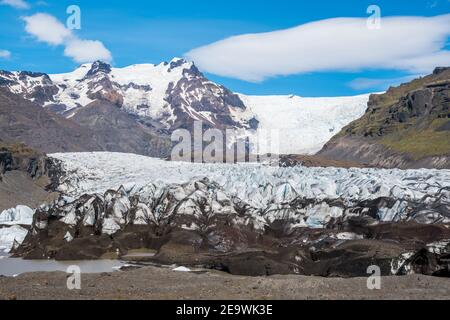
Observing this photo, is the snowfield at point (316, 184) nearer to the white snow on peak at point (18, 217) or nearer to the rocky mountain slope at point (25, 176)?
the white snow on peak at point (18, 217)

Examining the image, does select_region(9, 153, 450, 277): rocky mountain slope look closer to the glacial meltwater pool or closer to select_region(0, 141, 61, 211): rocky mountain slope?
the glacial meltwater pool

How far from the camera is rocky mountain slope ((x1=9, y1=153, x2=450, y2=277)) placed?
4956 cm

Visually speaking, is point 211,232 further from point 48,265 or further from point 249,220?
point 48,265

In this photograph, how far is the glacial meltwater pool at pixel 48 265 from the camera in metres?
46.3

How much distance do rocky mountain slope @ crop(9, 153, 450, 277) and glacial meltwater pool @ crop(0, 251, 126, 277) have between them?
1.66m

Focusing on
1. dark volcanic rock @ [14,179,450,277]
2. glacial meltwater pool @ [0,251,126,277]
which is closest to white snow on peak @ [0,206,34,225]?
dark volcanic rock @ [14,179,450,277]

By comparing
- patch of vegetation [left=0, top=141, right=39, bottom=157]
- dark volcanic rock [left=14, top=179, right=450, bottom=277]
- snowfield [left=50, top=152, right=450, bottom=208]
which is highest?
patch of vegetation [left=0, top=141, right=39, bottom=157]

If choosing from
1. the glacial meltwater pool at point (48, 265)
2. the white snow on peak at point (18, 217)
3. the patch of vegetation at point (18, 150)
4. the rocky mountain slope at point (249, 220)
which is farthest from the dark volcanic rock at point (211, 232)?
the patch of vegetation at point (18, 150)

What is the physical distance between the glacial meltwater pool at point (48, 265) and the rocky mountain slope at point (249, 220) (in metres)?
1.66

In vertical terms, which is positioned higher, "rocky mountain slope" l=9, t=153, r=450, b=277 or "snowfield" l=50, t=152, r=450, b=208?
"snowfield" l=50, t=152, r=450, b=208

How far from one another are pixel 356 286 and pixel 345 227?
3166 centimetres

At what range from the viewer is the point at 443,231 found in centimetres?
5209

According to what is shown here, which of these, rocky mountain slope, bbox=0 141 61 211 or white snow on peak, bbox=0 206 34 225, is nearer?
white snow on peak, bbox=0 206 34 225

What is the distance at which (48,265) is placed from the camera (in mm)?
50125
